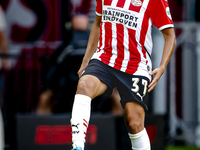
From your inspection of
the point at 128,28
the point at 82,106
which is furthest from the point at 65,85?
the point at 82,106

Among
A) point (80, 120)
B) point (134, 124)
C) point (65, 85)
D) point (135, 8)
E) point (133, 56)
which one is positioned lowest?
point (65, 85)

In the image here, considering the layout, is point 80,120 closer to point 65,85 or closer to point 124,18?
point 124,18

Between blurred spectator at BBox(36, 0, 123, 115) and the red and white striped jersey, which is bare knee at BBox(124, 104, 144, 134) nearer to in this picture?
the red and white striped jersey

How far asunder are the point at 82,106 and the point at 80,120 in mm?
122

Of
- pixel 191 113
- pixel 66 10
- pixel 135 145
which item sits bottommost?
pixel 191 113

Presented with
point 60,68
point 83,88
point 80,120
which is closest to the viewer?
point 80,120

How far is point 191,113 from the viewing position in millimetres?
6562

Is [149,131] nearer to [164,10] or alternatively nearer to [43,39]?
[164,10]

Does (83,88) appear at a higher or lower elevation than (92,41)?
lower

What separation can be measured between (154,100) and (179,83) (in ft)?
5.45

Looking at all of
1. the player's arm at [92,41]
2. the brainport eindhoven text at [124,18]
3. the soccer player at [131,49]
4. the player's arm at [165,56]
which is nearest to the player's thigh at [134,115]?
the soccer player at [131,49]

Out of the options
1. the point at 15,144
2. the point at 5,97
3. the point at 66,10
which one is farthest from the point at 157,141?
the point at 66,10

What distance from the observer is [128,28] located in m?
3.17

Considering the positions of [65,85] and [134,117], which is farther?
[65,85]
